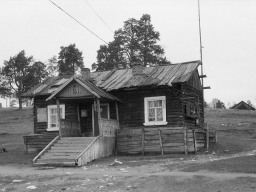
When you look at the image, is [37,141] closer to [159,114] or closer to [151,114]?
[151,114]

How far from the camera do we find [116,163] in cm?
1864

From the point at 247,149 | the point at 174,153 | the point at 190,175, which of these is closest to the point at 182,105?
the point at 174,153

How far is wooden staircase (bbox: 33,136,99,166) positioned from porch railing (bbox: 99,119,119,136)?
0.89 m

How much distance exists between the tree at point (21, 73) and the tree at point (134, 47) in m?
15.9

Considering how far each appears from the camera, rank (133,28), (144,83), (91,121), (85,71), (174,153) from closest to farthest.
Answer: (174,153), (144,83), (91,121), (85,71), (133,28)

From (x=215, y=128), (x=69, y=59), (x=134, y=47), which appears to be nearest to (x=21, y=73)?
(x=69, y=59)

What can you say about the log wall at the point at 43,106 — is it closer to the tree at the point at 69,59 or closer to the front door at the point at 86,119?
the front door at the point at 86,119

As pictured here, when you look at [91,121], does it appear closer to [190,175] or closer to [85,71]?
[85,71]

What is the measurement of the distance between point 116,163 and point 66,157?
2.71 metres

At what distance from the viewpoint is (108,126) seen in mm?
22766

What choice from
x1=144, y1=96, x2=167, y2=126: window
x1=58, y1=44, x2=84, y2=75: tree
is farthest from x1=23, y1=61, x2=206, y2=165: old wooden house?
x1=58, y1=44, x2=84, y2=75: tree

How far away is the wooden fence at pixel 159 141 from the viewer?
71.9 feet

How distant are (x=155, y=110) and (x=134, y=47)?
1335 inches

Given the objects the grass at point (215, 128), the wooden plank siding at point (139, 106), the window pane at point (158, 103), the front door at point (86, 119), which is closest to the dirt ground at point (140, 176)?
the grass at point (215, 128)
